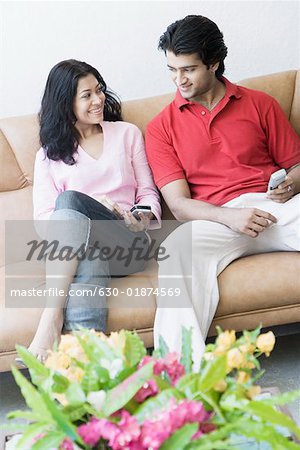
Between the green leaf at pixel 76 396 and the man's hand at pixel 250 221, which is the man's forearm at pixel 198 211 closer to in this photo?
the man's hand at pixel 250 221

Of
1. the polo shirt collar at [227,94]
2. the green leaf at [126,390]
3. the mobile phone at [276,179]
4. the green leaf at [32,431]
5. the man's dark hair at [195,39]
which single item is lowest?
the mobile phone at [276,179]

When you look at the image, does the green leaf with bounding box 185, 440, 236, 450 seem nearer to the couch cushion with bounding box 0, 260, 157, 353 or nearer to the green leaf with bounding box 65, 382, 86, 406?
the green leaf with bounding box 65, 382, 86, 406

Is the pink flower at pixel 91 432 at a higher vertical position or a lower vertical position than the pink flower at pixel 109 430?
lower

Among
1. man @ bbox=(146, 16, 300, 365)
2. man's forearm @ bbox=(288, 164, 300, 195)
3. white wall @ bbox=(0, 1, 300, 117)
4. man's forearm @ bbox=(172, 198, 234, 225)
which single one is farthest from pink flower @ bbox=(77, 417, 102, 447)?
white wall @ bbox=(0, 1, 300, 117)

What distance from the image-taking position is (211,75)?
2.58 m

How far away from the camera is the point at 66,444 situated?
47.1 inches

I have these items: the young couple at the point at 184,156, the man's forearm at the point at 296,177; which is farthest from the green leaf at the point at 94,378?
the man's forearm at the point at 296,177

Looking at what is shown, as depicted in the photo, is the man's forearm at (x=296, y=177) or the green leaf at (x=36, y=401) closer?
the green leaf at (x=36, y=401)

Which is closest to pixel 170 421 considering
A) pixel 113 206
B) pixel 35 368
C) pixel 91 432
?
pixel 91 432

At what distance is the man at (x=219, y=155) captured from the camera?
7.86 feet

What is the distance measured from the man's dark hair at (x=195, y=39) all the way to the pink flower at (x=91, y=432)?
163cm

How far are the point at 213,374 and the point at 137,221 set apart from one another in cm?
133

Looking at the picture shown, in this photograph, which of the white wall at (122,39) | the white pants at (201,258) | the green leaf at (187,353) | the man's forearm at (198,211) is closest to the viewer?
the green leaf at (187,353)

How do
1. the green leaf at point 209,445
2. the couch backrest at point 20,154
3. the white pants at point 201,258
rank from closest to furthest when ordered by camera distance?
the green leaf at point 209,445 < the white pants at point 201,258 < the couch backrest at point 20,154
